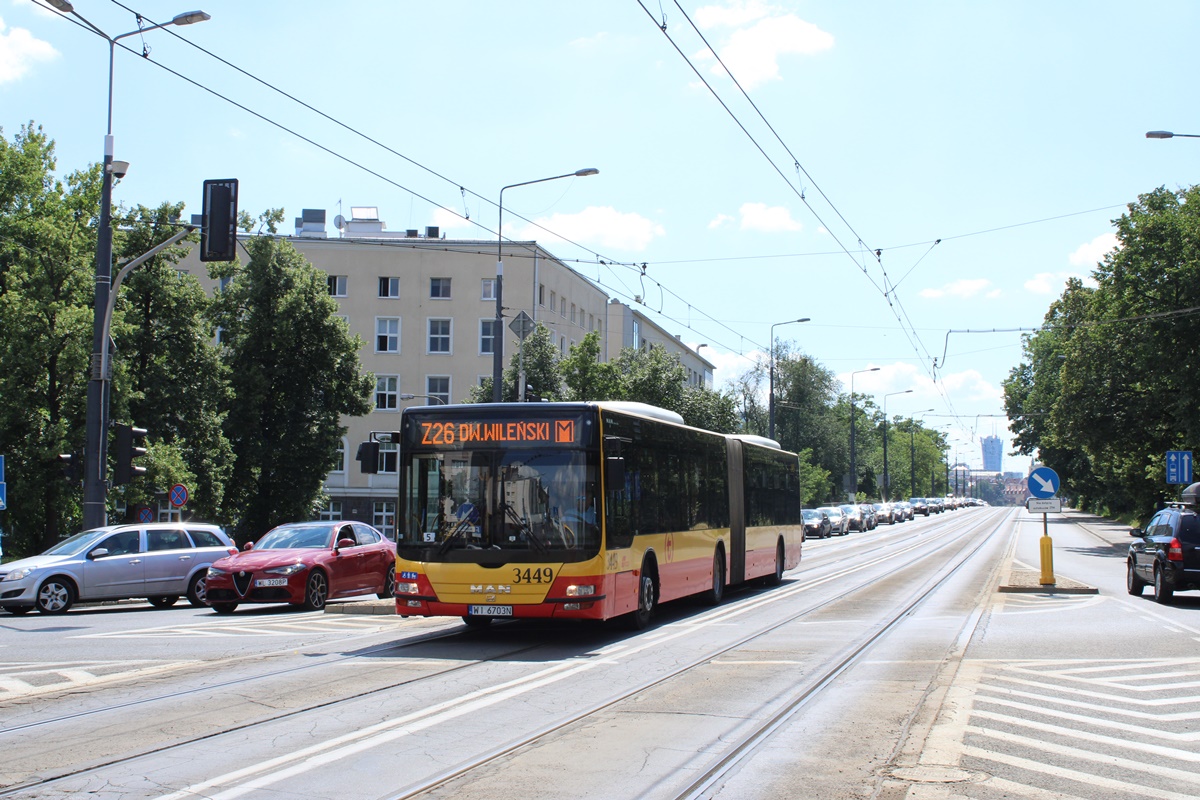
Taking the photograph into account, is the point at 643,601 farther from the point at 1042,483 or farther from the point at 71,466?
the point at 71,466

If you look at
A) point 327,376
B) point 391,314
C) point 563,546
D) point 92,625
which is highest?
point 391,314

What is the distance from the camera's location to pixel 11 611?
1852cm

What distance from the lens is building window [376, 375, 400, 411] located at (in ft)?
203

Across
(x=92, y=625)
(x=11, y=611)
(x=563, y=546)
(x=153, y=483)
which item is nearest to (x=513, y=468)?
(x=563, y=546)

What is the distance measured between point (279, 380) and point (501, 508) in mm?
30685

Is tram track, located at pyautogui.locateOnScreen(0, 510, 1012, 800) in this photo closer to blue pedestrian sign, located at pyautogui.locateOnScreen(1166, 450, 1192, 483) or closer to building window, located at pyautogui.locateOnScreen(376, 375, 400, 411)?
blue pedestrian sign, located at pyautogui.locateOnScreen(1166, 450, 1192, 483)

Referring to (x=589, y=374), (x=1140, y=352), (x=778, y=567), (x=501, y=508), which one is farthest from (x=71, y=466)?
(x=1140, y=352)

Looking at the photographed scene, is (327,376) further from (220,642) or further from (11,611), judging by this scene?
(220,642)

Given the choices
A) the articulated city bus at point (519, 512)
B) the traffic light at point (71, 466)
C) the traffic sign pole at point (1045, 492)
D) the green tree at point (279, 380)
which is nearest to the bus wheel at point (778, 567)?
the traffic sign pole at point (1045, 492)

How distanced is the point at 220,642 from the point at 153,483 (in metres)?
20.7

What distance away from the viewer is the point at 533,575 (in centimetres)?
1299

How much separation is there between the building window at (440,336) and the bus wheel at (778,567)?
39779 millimetres

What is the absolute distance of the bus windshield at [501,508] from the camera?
42.9 ft

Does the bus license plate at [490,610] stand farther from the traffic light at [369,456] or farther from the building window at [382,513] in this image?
the building window at [382,513]
